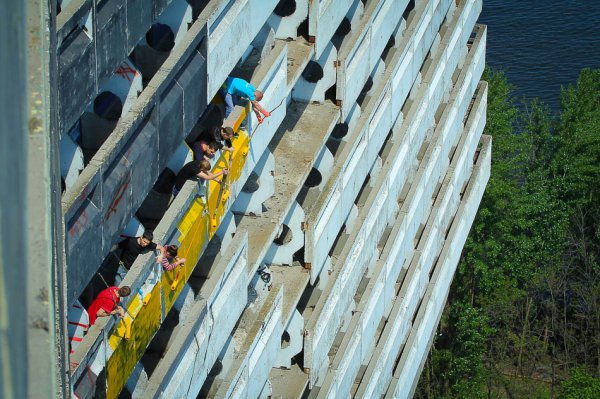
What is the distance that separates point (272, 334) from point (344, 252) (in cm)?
572

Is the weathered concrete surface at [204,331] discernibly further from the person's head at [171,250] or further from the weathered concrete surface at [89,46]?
the weathered concrete surface at [89,46]

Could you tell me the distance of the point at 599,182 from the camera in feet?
189

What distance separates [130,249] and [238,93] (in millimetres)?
4975

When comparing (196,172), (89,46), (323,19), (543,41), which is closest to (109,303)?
(196,172)

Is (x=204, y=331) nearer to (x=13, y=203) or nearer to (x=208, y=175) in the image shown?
(x=208, y=175)

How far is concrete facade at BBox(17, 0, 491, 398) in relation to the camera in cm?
1850

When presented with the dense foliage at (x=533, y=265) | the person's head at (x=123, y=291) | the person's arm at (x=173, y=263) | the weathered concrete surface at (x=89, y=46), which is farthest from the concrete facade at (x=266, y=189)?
the dense foliage at (x=533, y=265)

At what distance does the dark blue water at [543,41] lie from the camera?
7544cm

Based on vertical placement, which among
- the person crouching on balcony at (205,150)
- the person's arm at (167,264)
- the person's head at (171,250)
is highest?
the person crouching on balcony at (205,150)

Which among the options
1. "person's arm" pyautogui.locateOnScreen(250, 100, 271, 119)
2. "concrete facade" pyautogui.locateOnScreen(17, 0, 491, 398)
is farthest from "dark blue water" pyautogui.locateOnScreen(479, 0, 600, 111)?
"person's arm" pyautogui.locateOnScreen(250, 100, 271, 119)

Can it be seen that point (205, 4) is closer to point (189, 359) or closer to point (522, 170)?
point (189, 359)

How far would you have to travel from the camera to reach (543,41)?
79562 mm

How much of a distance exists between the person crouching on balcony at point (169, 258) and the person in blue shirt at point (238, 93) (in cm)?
399

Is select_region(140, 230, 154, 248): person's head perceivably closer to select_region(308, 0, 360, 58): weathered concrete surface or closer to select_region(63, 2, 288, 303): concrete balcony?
select_region(63, 2, 288, 303): concrete balcony
